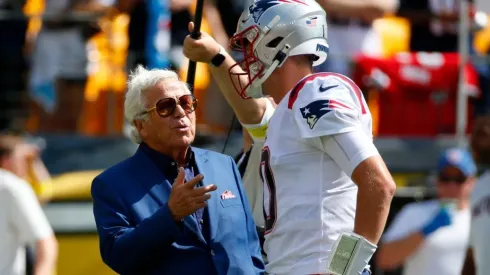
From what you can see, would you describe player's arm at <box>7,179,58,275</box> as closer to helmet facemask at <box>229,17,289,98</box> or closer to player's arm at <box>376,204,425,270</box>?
player's arm at <box>376,204,425,270</box>

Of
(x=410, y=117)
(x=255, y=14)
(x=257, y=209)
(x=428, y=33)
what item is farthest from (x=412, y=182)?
(x=255, y=14)

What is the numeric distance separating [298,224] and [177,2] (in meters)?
5.67

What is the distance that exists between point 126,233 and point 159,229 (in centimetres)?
17

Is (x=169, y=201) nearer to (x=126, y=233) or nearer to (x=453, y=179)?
(x=126, y=233)

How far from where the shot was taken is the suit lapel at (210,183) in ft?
16.0

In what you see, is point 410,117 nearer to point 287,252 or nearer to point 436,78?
point 436,78

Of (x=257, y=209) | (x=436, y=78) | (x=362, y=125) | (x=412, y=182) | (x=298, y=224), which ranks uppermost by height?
(x=362, y=125)

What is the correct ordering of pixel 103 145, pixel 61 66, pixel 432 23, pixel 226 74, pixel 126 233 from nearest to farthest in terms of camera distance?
pixel 126 233
pixel 226 74
pixel 103 145
pixel 61 66
pixel 432 23

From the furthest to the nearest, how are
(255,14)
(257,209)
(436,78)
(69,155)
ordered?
(436,78) → (69,155) → (257,209) → (255,14)

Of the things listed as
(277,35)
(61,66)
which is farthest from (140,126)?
(61,66)

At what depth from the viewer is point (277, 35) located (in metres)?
4.80

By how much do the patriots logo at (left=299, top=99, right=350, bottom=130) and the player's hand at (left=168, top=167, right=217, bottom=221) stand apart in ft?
1.42

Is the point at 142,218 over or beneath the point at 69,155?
over

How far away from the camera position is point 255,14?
4910 millimetres
